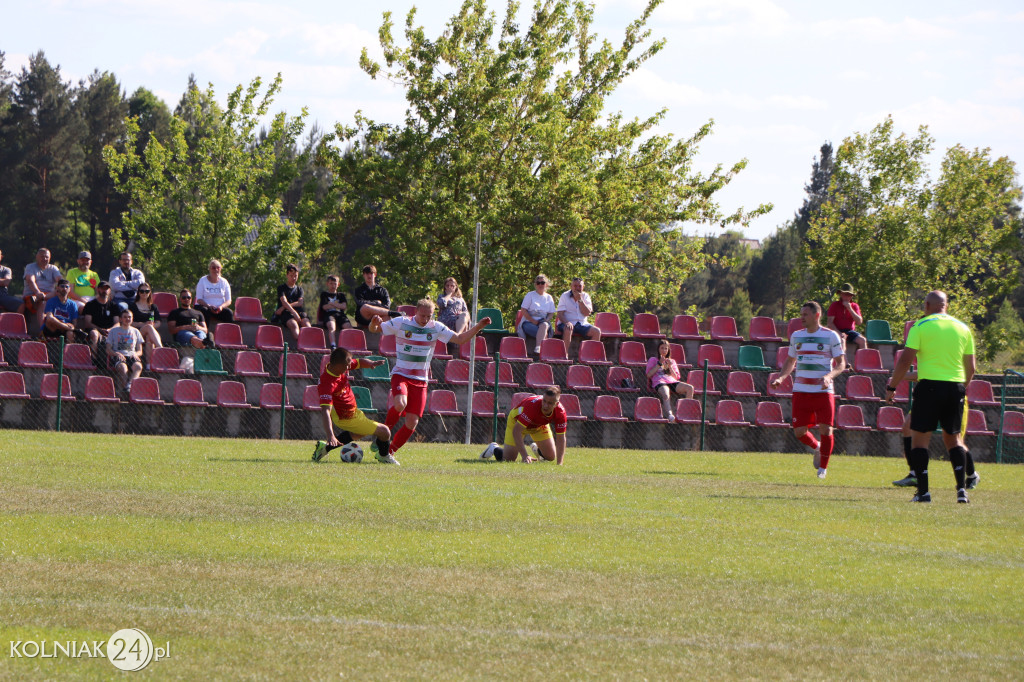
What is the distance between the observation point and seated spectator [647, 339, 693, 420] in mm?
20844

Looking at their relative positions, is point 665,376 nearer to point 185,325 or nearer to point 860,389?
point 860,389

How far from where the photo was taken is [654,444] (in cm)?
2042

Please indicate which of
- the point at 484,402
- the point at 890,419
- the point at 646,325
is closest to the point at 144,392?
the point at 484,402

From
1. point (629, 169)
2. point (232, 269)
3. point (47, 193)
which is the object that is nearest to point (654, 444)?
point (629, 169)

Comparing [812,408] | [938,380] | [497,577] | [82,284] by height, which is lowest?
[497,577]

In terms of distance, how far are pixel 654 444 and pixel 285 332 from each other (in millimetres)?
7180

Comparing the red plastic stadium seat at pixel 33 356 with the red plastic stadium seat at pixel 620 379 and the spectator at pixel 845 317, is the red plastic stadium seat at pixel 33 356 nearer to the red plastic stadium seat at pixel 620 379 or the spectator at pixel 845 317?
the red plastic stadium seat at pixel 620 379

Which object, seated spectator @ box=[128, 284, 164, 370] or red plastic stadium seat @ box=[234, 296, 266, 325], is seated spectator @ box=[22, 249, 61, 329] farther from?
red plastic stadium seat @ box=[234, 296, 266, 325]

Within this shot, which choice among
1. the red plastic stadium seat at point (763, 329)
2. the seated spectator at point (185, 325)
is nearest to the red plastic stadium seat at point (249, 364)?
the seated spectator at point (185, 325)

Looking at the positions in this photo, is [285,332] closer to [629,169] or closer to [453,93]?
[453,93]

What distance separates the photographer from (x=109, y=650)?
4914 mm

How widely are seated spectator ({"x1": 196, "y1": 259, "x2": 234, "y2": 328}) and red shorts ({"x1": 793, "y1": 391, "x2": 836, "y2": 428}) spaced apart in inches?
439

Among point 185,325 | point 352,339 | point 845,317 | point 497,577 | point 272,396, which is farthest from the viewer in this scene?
point 845,317

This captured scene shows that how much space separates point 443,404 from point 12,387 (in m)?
6.90
